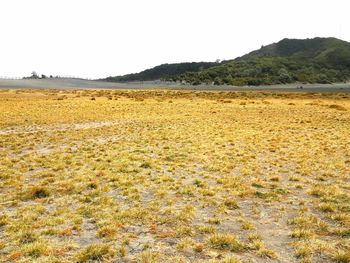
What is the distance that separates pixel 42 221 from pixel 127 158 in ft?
32.8

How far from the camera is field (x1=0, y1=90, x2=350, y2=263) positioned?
9258mm

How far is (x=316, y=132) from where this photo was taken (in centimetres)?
3209

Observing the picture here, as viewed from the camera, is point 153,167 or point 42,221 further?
point 153,167

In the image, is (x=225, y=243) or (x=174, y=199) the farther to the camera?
(x=174, y=199)

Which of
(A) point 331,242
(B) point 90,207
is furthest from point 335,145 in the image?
(B) point 90,207

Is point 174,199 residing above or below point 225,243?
below

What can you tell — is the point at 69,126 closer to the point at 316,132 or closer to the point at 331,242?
the point at 316,132

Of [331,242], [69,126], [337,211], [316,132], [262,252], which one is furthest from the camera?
[69,126]

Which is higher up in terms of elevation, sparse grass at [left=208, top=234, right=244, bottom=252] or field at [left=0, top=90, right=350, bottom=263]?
sparse grass at [left=208, top=234, right=244, bottom=252]

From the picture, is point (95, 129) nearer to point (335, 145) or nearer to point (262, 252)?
point (335, 145)

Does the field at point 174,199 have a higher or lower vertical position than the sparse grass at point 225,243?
lower

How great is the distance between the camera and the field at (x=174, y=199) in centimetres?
926

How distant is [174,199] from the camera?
13555 millimetres

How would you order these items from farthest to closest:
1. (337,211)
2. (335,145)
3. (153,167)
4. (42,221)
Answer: (335,145), (153,167), (337,211), (42,221)
